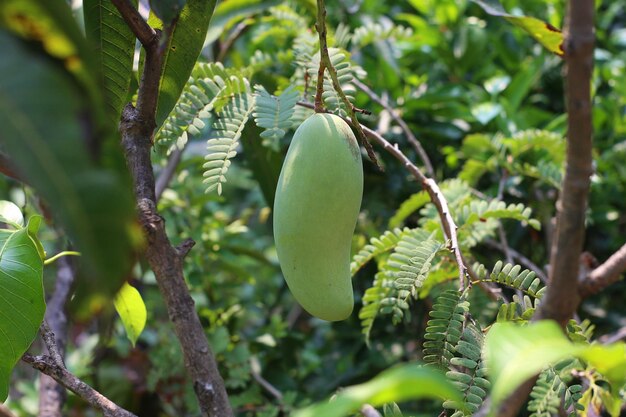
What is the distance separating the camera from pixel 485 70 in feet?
5.31

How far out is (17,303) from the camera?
63 cm

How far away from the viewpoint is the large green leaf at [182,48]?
66 cm

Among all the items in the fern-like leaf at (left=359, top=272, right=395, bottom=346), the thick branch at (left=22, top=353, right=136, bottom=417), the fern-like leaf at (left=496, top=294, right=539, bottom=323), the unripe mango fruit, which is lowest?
the fern-like leaf at (left=359, top=272, right=395, bottom=346)

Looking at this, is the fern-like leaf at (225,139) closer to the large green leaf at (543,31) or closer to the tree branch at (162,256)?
the tree branch at (162,256)

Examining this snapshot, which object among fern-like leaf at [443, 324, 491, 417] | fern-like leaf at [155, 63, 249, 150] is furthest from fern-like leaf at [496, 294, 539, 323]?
fern-like leaf at [155, 63, 249, 150]

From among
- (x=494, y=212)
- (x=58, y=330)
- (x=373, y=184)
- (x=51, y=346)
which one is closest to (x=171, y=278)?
(x=51, y=346)

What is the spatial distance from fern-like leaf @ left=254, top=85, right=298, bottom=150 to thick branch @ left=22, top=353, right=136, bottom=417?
0.94 ft

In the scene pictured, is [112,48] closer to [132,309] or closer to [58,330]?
[132,309]

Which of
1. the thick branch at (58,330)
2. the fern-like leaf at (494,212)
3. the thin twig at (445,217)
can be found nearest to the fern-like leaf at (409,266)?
the thin twig at (445,217)

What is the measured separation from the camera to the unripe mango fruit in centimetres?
60

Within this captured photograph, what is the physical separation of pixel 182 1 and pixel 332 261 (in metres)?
0.24

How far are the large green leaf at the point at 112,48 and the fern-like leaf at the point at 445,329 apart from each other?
33 centimetres

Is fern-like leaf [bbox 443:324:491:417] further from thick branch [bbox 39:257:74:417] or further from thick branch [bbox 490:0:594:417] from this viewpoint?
thick branch [bbox 39:257:74:417]

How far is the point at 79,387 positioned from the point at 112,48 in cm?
29
